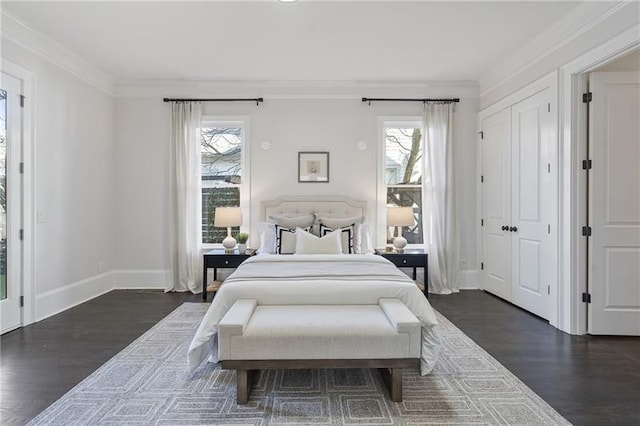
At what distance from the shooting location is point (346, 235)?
4.36m

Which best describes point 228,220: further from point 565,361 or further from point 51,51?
point 565,361

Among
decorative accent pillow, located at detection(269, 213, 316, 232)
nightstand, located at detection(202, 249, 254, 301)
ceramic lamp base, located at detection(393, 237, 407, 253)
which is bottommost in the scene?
nightstand, located at detection(202, 249, 254, 301)

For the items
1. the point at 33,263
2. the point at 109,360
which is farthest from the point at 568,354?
the point at 33,263

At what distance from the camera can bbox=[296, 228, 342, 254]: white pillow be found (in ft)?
13.3

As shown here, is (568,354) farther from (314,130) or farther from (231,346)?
(314,130)

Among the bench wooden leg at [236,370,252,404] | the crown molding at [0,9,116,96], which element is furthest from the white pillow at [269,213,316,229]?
the crown molding at [0,9,116,96]

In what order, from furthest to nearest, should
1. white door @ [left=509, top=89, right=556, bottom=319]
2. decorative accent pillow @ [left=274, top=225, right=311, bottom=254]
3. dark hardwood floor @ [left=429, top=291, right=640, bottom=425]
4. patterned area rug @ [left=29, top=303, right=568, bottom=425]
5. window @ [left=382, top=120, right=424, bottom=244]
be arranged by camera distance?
window @ [left=382, top=120, right=424, bottom=244] → decorative accent pillow @ [left=274, top=225, right=311, bottom=254] → white door @ [left=509, top=89, right=556, bottom=319] → dark hardwood floor @ [left=429, top=291, right=640, bottom=425] → patterned area rug @ [left=29, top=303, right=568, bottom=425]

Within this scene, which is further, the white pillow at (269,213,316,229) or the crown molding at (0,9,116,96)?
the white pillow at (269,213,316,229)

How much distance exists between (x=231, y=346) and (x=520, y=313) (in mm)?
3375

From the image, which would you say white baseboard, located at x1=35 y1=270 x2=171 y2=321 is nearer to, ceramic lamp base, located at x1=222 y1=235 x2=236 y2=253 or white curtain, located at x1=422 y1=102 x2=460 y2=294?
ceramic lamp base, located at x1=222 y1=235 x2=236 y2=253

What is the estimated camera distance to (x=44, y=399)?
7.20 feet

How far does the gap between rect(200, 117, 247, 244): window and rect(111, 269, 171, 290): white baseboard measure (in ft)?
2.62

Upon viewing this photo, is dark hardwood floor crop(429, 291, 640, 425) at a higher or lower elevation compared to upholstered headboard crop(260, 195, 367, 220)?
lower

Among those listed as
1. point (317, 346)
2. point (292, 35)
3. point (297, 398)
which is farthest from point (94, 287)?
point (292, 35)
